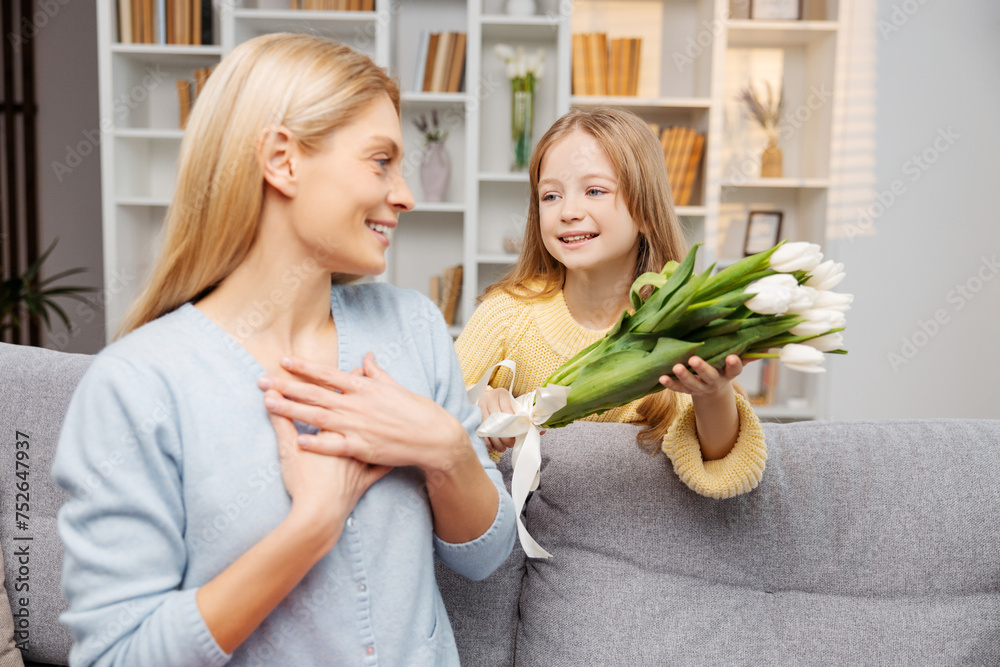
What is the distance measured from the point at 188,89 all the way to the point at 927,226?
139 inches

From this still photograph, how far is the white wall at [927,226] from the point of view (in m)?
3.28

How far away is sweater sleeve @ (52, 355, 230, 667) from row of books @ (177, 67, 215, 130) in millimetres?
3087

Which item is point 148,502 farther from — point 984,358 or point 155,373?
point 984,358

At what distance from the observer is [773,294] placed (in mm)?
855

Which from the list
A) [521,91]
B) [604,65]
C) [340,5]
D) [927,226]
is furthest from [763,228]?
[340,5]

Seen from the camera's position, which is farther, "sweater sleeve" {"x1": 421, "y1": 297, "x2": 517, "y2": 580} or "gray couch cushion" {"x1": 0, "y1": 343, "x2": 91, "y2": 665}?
"gray couch cushion" {"x1": 0, "y1": 343, "x2": 91, "y2": 665}

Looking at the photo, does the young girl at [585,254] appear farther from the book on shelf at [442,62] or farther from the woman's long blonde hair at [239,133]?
the book on shelf at [442,62]

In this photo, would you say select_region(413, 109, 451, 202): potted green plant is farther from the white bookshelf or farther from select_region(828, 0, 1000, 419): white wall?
select_region(828, 0, 1000, 419): white wall

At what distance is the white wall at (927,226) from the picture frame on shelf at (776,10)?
0.28 m

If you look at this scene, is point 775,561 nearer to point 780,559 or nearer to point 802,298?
point 780,559

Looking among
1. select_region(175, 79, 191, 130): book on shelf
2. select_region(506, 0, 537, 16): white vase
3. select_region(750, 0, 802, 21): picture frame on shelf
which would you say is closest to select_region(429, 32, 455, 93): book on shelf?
select_region(506, 0, 537, 16): white vase

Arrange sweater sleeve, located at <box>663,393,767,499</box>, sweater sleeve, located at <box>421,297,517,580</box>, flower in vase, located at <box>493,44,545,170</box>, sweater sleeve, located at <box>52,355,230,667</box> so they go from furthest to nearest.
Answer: flower in vase, located at <box>493,44,545,170</box> < sweater sleeve, located at <box>663,393,767,499</box> < sweater sleeve, located at <box>421,297,517,580</box> < sweater sleeve, located at <box>52,355,230,667</box>

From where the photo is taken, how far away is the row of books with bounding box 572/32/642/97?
3.34 meters

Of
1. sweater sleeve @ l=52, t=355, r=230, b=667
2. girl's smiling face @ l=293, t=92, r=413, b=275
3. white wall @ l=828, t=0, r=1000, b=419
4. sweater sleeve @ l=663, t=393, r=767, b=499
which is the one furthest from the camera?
white wall @ l=828, t=0, r=1000, b=419
